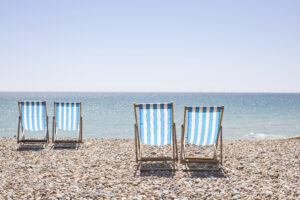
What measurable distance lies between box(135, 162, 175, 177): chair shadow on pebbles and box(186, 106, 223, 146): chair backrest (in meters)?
0.69

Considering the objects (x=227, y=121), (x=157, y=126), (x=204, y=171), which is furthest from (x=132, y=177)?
(x=227, y=121)

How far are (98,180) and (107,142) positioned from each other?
3602 mm

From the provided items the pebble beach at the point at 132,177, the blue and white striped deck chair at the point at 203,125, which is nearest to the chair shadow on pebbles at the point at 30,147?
the pebble beach at the point at 132,177

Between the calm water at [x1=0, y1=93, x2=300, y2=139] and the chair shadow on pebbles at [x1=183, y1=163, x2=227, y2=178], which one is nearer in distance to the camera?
the chair shadow on pebbles at [x1=183, y1=163, x2=227, y2=178]

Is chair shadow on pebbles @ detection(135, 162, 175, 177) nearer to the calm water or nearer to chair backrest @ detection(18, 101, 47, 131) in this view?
chair backrest @ detection(18, 101, 47, 131)

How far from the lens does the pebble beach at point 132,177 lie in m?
3.70

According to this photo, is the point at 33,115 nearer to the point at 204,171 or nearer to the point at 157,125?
the point at 157,125

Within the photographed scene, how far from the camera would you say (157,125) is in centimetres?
523

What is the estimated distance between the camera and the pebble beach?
370 centimetres

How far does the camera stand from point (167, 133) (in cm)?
524

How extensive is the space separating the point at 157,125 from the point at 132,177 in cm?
115

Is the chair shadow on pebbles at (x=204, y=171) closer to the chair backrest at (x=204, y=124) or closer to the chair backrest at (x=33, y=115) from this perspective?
the chair backrest at (x=204, y=124)

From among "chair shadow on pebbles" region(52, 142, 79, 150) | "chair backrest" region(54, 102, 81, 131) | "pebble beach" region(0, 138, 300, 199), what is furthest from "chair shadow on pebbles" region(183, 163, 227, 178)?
"chair backrest" region(54, 102, 81, 131)

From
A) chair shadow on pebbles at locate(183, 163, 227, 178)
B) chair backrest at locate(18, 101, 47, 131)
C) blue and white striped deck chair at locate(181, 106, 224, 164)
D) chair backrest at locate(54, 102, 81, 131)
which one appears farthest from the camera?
chair backrest at locate(54, 102, 81, 131)
